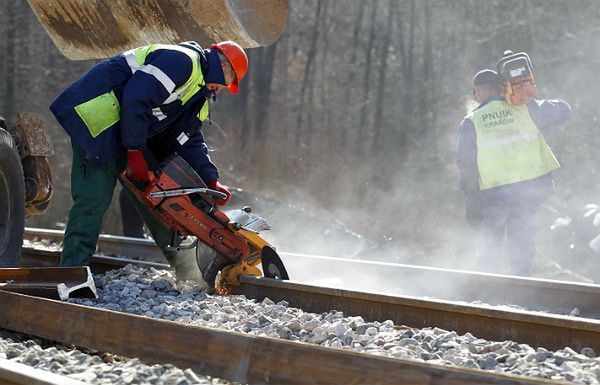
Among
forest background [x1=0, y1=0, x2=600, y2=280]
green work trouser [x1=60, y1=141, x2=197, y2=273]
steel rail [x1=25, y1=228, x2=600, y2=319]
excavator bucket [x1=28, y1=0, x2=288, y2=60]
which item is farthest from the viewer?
forest background [x1=0, y1=0, x2=600, y2=280]

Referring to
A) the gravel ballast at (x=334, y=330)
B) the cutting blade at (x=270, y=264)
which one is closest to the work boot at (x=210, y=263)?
the gravel ballast at (x=334, y=330)

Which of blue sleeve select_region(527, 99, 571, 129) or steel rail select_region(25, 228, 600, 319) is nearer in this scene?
steel rail select_region(25, 228, 600, 319)

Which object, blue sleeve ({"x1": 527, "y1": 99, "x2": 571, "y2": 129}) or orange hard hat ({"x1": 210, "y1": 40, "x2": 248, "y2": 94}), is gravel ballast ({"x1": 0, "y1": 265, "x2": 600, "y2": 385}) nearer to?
orange hard hat ({"x1": 210, "y1": 40, "x2": 248, "y2": 94})

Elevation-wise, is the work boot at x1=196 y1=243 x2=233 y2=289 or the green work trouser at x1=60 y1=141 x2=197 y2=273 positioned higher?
the green work trouser at x1=60 y1=141 x2=197 y2=273

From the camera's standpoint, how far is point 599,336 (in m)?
3.62

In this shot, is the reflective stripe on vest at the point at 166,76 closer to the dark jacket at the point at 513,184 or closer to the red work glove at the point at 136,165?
the red work glove at the point at 136,165

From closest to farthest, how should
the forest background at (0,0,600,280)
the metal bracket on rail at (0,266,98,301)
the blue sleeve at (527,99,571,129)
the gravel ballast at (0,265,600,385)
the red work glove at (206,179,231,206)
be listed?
1. the gravel ballast at (0,265,600,385)
2. the metal bracket on rail at (0,266,98,301)
3. the red work glove at (206,179,231,206)
4. the blue sleeve at (527,99,571,129)
5. the forest background at (0,0,600,280)

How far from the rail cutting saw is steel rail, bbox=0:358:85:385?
216 centimetres

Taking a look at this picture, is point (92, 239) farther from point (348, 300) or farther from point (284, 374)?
point (284, 374)

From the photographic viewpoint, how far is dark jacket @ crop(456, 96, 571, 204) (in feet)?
22.1

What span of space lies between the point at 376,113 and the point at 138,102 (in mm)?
8320

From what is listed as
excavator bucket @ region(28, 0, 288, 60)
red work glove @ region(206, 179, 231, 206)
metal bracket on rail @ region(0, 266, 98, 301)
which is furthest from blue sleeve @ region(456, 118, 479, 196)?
metal bracket on rail @ region(0, 266, 98, 301)

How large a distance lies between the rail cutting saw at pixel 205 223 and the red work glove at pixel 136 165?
5 cm

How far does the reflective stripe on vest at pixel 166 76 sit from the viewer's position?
5.03 metres
